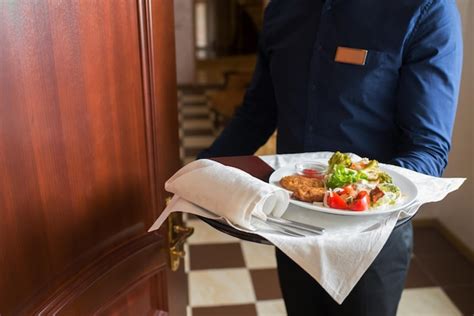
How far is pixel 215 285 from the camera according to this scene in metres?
2.28

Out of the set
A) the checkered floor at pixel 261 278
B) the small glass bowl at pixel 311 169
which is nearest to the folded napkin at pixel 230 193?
the small glass bowl at pixel 311 169

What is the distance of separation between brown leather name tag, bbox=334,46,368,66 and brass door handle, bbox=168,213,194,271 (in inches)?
18.0

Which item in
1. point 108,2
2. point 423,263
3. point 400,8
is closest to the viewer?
point 108,2

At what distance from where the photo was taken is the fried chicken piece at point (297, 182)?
806 millimetres

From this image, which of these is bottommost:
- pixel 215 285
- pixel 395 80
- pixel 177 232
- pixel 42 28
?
pixel 215 285

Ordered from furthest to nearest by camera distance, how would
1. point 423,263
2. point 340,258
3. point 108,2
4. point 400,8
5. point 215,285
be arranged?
point 423,263, point 215,285, point 400,8, point 108,2, point 340,258

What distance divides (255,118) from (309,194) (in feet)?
1.60

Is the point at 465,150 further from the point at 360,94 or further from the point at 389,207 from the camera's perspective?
the point at 389,207

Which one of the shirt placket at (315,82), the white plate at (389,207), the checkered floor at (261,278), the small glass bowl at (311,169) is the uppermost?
the shirt placket at (315,82)

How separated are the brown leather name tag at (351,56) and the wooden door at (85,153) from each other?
13.1 inches

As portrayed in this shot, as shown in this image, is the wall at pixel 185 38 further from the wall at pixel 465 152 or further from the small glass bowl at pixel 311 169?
the small glass bowl at pixel 311 169

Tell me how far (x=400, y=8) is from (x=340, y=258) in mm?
550

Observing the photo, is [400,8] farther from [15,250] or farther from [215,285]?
[215,285]

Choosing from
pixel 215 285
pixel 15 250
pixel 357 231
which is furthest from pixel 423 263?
pixel 15 250
